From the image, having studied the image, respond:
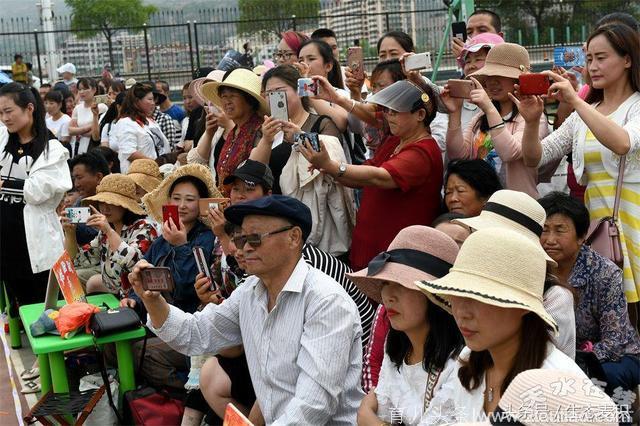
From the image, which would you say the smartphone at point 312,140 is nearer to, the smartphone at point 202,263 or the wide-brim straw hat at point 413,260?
the smartphone at point 202,263

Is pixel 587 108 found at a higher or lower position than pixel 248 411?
higher

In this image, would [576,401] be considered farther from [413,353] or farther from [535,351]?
[413,353]

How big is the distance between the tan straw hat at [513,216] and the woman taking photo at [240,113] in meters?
2.20

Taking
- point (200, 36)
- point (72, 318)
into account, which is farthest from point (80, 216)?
point (200, 36)

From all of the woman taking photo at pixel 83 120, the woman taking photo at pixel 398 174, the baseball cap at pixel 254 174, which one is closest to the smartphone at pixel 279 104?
the baseball cap at pixel 254 174

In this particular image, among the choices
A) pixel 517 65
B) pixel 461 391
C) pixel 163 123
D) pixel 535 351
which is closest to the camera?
pixel 535 351

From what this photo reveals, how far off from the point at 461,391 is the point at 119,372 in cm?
282

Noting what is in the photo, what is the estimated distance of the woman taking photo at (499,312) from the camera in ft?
8.30

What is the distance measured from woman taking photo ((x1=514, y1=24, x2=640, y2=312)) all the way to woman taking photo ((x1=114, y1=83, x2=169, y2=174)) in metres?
5.16

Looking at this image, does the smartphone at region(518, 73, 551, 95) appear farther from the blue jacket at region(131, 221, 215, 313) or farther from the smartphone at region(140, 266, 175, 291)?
the blue jacket at region(131, 221, 215, 313)

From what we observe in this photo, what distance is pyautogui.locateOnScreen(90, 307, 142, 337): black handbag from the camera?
482cm

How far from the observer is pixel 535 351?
2.56 meters

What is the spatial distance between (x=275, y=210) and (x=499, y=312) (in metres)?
1.32

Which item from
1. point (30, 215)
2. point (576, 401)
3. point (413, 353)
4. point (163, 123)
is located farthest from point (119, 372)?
point (163, 123)
